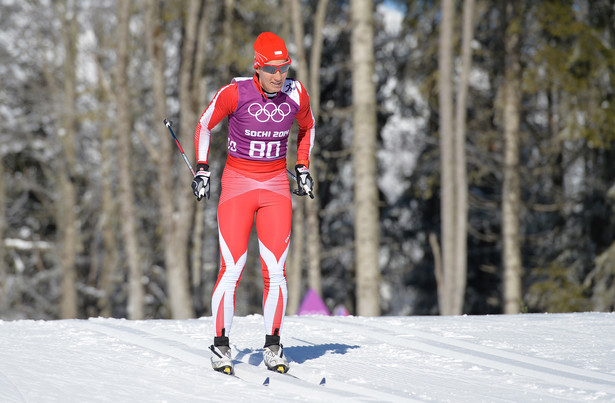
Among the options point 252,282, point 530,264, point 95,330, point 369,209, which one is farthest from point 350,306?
point 95,330

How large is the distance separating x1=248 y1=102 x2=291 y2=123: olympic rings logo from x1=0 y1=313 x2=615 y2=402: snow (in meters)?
1.53

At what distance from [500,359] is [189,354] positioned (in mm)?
2080

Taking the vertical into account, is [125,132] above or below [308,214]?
above

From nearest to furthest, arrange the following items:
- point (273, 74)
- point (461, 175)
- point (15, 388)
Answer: point (15, 388)
point (273, 74)
point (461, 175)

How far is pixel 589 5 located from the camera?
1572 cm

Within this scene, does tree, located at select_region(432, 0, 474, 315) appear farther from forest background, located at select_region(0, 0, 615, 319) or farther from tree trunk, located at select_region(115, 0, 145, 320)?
tree trunk, located at select_region(115, 0, 145, 320)

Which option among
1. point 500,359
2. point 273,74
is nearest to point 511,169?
point 500,359

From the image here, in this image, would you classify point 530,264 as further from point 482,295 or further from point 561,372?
point 561,372

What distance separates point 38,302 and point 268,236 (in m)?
22.9

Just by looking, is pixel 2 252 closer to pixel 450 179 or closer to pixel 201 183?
pixel 450 179

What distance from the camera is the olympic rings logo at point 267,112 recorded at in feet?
16.6

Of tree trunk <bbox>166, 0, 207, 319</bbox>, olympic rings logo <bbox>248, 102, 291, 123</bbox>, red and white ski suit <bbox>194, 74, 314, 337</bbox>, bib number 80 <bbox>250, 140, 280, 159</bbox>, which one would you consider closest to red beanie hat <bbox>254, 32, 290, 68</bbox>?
red and white ski suit <bbox>194, 74, 314, 337</bbox>

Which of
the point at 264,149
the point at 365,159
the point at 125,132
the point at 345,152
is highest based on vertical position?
the point at 125,132

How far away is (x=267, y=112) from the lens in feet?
16.7
